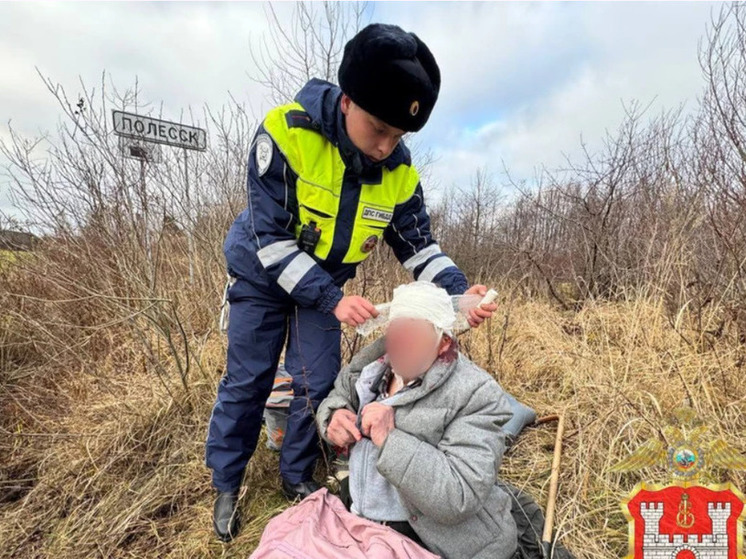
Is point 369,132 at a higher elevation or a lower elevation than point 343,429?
higher

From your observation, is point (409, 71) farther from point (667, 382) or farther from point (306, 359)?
point (667, 382)

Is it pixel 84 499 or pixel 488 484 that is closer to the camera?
pixel 488 484

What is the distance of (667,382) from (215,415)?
8.23ft

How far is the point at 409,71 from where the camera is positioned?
1.50 m

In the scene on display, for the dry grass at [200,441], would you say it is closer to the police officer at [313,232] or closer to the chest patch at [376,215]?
the police officer at [313,232]

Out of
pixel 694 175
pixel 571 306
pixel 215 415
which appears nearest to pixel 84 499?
pixel 215 415

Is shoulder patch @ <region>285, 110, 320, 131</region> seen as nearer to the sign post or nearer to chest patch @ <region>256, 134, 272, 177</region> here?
chest patch @ <region>256, 134, 272, 177</region>

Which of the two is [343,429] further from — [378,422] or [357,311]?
[357,311]

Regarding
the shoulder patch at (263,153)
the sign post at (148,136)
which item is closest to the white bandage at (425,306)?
the shoulder patch at (263,153)

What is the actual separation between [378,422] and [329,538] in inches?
15.8

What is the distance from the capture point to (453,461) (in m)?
1.35

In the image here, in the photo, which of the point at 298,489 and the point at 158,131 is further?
the point at 158,131

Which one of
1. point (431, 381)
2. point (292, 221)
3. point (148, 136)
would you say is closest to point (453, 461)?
point (431, 381)

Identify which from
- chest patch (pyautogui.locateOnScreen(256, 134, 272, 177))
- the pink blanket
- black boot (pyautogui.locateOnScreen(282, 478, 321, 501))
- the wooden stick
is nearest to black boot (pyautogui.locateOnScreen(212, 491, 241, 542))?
black boot (pyautogui.locateOnScreen(282, 478, 321, 501))
